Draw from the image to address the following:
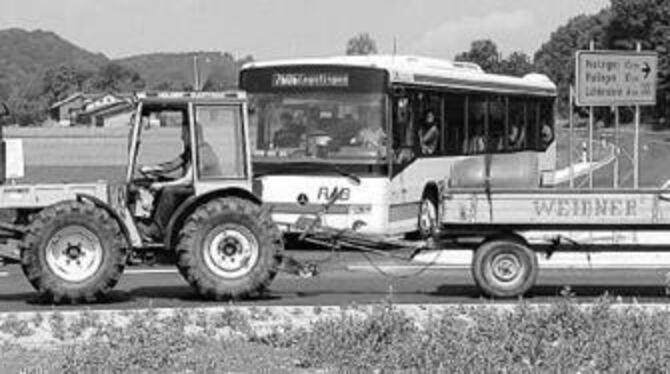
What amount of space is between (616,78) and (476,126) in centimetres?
316

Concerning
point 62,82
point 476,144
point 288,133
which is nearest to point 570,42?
point 62,82

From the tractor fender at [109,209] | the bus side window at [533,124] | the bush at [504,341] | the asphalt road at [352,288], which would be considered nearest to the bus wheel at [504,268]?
the asphalt road at [352,288]

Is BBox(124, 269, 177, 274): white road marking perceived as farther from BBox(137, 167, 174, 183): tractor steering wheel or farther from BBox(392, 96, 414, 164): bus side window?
BBox(392, 96, 414, 164): bus side window

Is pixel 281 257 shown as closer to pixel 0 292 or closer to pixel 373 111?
pixel 0 292

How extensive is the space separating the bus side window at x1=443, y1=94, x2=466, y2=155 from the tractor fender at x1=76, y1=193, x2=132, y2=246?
9.65 metres

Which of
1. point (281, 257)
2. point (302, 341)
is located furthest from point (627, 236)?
point (302, 341)

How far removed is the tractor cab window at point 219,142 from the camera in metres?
13.8

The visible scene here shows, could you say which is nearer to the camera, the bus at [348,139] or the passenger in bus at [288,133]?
the bus at [348,139]

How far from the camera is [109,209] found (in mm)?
13406

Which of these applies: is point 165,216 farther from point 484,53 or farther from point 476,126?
point 484,53

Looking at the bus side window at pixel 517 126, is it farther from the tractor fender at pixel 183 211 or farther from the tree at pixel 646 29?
the tree at pixel 646 29

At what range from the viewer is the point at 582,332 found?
930 cm

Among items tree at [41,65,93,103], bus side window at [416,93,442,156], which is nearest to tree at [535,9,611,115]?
tree at [41,65,93,103]

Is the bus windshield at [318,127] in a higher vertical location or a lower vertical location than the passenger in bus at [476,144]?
higher
